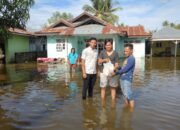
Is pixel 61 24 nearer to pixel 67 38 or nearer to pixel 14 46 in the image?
pixel 67 38

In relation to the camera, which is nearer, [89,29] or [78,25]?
[89,29]

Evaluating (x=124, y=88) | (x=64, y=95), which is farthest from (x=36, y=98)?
(x=124, y=88)

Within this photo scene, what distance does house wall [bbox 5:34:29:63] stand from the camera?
83.5 feet

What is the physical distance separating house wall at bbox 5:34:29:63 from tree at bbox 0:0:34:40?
42.3 feet

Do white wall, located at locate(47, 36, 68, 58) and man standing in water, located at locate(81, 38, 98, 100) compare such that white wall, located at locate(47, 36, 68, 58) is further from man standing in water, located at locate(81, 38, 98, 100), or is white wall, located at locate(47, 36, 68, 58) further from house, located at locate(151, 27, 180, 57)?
man standing in water, located at locate(81, 38, 98, 100)

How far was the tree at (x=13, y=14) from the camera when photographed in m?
11.3

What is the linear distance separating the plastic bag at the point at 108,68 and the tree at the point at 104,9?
34.7 metres

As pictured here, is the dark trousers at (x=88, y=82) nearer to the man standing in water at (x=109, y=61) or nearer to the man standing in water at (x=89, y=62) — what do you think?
the man standing in water at (x=89, y=62)

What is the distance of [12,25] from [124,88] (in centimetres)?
699

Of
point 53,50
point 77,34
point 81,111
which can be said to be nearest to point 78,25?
point 77,34

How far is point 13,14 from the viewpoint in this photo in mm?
11570

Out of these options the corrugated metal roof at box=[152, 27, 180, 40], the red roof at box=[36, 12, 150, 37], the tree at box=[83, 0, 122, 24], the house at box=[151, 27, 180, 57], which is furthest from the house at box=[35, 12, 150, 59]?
the tree at box=[83, 0, 122, 24]

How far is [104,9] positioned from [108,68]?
36.0 m

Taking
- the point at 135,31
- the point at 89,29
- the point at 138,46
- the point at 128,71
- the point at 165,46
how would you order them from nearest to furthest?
the point at 128,71 → the point at 89,29 → the point at 138,46 → the point at 135,31 → the point at 165,46
